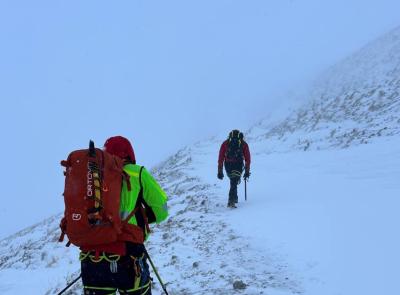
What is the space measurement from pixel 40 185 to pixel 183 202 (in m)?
62.2

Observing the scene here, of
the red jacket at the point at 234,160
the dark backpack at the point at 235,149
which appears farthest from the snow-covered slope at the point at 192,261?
the dark backpack at the point at 235,149

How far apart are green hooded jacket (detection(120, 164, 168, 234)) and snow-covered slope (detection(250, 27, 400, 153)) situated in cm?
1483

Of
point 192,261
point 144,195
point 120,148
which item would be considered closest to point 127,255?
point 144,195

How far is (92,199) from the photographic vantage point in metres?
4.24

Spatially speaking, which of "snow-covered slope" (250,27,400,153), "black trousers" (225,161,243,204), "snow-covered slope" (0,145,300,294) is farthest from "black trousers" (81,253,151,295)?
"snow-covered slope" (250,27,400,153)

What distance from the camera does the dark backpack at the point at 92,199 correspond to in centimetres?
424

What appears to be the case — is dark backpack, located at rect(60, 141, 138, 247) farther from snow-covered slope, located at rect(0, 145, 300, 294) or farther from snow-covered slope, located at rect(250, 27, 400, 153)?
snow-covered slope, located at rect(250, 27, 400, 153)

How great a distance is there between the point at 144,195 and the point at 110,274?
2.72ft

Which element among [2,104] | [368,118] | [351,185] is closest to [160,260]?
[351,185]

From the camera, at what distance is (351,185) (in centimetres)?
1254

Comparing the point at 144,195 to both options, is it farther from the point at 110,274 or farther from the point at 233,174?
the point at 233,174

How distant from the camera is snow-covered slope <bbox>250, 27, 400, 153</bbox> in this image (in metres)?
21.0

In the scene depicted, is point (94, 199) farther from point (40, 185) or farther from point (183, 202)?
point (40, 185)

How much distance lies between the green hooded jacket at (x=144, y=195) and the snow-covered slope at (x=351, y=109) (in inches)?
584
